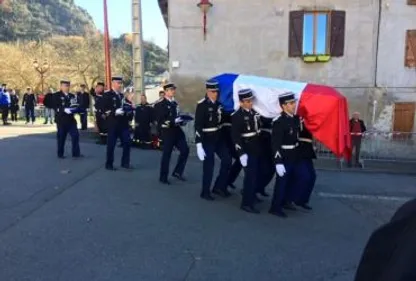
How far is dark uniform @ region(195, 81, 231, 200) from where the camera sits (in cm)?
751

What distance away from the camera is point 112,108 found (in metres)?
9.48

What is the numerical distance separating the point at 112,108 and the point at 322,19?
9764 mm

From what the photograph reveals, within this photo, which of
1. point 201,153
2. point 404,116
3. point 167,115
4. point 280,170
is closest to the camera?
point 280,170

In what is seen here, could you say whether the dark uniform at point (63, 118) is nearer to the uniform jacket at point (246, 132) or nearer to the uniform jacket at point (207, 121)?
the uniform jacket at point (207, 121)

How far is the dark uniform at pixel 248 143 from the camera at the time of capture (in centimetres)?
688

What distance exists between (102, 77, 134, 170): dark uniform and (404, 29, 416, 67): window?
A: 36.8 ft

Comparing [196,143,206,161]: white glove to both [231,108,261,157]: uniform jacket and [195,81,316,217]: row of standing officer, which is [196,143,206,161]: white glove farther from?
[231,108,261,157]: uniform jacket

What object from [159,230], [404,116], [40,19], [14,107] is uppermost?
[40,19]

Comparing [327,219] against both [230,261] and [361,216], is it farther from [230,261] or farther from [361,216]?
[230,261]

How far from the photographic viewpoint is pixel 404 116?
1686 centimetres

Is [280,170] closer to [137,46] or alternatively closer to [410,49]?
[137,46]

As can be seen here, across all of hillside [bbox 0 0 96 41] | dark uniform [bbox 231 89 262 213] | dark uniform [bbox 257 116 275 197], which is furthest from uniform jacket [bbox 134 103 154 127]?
hillside [bbox 0 0 96 41]

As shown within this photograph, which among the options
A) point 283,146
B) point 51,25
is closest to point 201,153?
point 283,146

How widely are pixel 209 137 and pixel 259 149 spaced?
3.00ft
